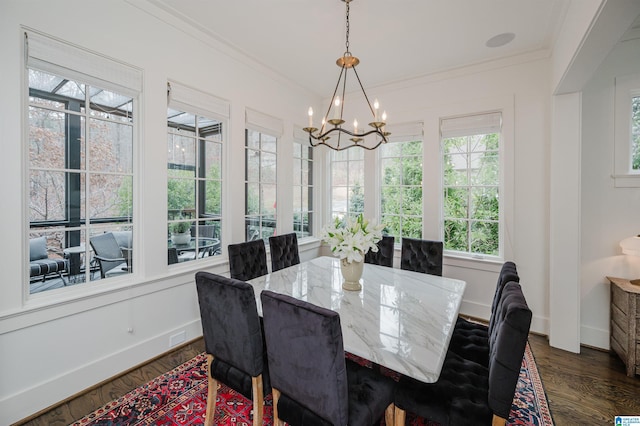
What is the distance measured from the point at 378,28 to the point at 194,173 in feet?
7.53

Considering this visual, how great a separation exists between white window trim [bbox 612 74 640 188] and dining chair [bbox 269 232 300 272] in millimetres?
3231

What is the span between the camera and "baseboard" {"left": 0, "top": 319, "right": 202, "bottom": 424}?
1.78 metres

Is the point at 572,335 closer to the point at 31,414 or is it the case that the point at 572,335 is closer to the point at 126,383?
the point at 126,383

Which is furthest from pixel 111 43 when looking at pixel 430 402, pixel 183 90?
pixel 430 402

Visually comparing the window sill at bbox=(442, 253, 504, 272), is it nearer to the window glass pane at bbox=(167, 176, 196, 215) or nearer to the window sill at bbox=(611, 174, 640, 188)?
→ the window sill at bbox=(611, 174, 640, 188)

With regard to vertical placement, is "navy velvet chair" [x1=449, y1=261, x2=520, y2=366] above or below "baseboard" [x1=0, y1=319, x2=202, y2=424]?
above

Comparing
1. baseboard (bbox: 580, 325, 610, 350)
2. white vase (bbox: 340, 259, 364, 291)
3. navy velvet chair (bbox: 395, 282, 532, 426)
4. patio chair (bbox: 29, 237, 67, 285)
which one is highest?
patio chair (bbox: 29, 237, 67, 285)

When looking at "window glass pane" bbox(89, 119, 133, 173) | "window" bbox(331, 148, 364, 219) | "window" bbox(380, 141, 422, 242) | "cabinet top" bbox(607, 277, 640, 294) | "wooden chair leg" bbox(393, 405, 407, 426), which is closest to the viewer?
"wooden chair leg" bbox(393, 405, 407, 426)

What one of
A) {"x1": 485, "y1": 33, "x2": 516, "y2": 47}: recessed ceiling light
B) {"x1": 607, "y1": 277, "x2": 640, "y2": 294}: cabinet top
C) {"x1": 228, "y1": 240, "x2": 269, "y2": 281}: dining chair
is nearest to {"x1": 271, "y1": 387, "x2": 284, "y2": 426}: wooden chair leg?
{"x1": 228, "y1": 240, "x2": 269, "y2": 281}: dining chair

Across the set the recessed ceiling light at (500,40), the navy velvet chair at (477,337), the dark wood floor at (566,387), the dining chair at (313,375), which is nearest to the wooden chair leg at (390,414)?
the dining chair at (313,375)

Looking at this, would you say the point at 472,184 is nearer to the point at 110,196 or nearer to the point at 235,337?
the point at 235,337

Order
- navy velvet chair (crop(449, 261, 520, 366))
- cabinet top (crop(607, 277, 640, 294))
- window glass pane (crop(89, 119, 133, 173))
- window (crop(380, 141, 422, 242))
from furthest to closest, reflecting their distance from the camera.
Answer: window (crop(380, 141, 422, 242)), cabinet top (crop(607, 277, 640, 294)), window glass pane (crop(89, 119, 133, 173)), navy velvet chair (crop(449, 261, 520, 366))

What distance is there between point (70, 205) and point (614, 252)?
15.5 feet

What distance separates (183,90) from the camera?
8.74 feet
